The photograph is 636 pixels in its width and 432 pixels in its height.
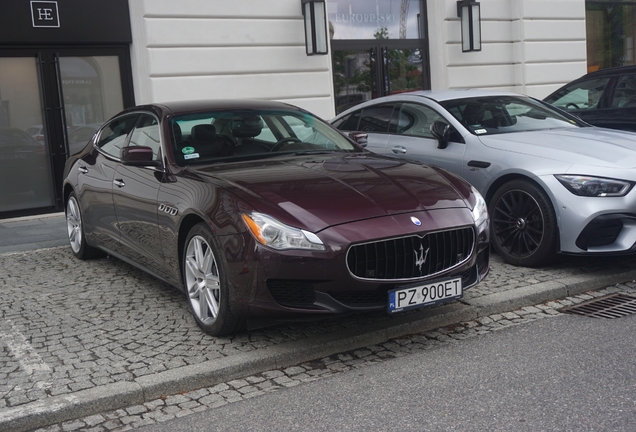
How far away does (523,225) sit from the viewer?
6367 mm

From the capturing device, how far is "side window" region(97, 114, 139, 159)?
6477 mm

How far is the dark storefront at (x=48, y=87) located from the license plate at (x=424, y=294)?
762 centimetres

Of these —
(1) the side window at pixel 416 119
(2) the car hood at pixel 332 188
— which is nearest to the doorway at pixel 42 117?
(1) the side window at pixel 416 119

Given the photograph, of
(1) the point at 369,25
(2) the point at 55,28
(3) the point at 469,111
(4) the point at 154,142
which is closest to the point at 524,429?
(4) the point at 154,142

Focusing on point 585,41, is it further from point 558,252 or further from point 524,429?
point 524,429

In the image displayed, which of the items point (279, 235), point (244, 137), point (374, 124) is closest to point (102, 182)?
point (244, 137)

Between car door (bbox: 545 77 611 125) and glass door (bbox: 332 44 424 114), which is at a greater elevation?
glass door (bbox: 332 44 424 114)

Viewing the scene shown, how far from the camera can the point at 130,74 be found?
1155 centimetres

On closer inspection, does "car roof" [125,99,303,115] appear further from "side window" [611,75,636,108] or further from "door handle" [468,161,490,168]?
"side window" [611,75,636,108]

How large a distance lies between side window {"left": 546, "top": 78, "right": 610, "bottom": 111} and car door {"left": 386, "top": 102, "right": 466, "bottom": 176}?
117 inches

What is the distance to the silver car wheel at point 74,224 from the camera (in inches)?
289

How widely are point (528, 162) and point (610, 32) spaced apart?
1296 centimetres

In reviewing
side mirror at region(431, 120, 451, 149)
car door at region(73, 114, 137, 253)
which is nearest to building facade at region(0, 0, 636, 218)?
car door at region(73, 114, 137, 253)

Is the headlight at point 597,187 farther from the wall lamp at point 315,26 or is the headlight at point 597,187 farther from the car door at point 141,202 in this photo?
the wall lamp at point 315,26
